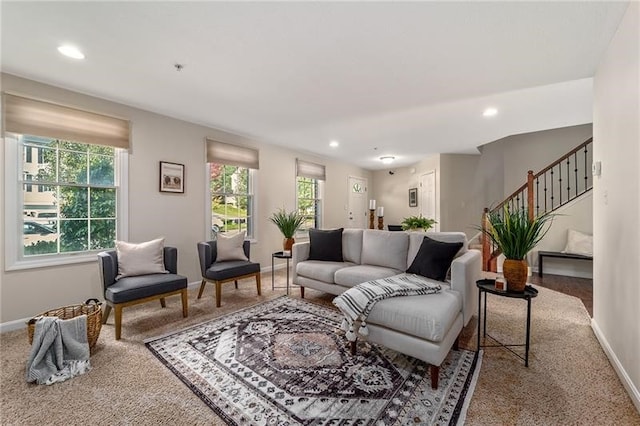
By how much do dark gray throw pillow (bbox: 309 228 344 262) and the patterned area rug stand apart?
42.6 inches

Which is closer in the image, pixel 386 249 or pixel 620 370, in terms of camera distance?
pixel 620 370

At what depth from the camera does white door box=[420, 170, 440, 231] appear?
646 cm

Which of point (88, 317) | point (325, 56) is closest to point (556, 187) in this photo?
point (325, 56)

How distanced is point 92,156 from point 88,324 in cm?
201

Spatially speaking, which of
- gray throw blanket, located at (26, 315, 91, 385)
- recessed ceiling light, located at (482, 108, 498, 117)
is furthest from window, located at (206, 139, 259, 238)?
recessed ceiling light, located at (482, 108, 498, 117)

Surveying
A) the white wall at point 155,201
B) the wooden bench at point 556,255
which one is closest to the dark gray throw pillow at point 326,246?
the white wall at point 155,201

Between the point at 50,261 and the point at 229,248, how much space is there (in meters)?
1.78

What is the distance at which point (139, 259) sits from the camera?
2.87 metres

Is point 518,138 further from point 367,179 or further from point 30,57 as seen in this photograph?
point 30,57

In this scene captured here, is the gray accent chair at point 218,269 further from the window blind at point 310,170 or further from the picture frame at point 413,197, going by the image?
the picture frame at point 413,197

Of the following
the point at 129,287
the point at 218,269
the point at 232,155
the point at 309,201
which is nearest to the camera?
the point at 129,287

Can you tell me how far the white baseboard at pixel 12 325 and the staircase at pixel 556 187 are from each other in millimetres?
6275

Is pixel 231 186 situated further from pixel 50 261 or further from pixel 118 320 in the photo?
pixel 118 320

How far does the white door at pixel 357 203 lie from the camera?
7.30 meters
